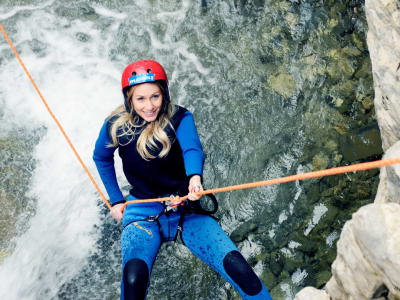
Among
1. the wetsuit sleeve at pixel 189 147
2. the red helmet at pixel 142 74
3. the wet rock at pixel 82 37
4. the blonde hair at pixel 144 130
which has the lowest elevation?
the wetsuit sleeve at pixel 189 147

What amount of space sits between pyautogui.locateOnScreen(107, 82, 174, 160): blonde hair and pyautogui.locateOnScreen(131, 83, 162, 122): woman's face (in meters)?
0.04

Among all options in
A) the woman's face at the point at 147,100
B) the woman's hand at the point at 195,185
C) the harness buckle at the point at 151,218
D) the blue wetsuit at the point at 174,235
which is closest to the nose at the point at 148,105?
the woman's face at the point at 147,100

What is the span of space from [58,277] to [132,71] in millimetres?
2208

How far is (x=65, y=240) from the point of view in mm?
4250

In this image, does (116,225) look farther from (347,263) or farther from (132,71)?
(347,263)

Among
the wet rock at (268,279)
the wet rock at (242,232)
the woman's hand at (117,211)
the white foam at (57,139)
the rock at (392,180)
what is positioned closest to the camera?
the rock at (392,180)

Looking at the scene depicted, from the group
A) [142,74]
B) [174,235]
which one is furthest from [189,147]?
[174,235]

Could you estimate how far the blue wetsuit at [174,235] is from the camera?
2.91 meters

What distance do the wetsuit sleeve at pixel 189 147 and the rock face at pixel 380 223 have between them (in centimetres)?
111

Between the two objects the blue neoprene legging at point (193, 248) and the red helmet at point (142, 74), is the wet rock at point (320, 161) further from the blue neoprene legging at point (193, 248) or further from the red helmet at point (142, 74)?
the red helmet at point (142, 74)

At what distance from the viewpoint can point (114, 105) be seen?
515 cm

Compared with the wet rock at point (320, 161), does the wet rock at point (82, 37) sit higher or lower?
higher

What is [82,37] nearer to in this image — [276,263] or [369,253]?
[276,263]

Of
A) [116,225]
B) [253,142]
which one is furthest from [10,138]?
[253,142]
